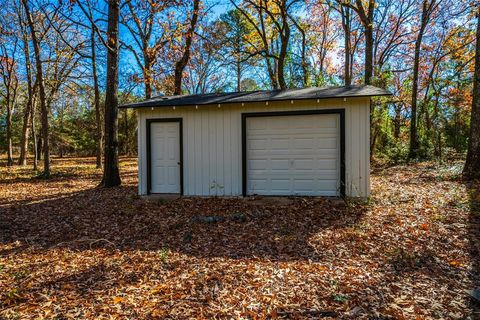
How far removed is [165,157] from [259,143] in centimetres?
261

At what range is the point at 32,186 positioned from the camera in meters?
10.9

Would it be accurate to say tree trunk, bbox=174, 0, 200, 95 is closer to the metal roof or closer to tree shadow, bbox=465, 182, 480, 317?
the metal roof

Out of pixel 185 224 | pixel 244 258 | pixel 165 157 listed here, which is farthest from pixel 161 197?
pixel 244 258

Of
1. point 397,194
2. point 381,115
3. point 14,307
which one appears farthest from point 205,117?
point 381,115

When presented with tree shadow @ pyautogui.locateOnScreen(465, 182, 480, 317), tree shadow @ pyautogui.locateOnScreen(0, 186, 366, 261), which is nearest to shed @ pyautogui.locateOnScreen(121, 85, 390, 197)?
tree shadow @ pyautogui.locateOnScreen(0, 186, 366, 261)

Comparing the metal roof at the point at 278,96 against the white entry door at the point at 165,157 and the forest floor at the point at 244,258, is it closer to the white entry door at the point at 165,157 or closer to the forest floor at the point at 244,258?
the white entry door at the point at 165,157

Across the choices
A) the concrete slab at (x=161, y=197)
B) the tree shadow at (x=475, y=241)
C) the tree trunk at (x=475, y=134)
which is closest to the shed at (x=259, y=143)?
the concrete slab at (x=161, y=197)

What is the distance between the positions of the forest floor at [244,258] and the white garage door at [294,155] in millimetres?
672

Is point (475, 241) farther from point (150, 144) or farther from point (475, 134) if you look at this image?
point (150, 144)

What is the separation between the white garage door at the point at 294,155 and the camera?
7.54m

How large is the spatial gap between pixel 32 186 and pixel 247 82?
60.3 feet

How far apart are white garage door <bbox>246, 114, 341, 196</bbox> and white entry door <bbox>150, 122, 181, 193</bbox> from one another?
197 centimetres

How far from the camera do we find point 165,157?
333 inches

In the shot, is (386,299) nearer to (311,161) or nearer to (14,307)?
(14,307)
